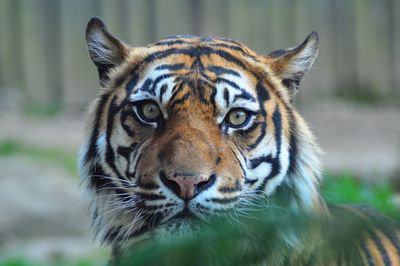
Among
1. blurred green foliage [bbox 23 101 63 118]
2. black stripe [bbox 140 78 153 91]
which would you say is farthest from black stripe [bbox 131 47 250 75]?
blurred green foliage [bbox 23 101 63 118]

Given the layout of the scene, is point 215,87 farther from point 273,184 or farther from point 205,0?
point 205,0

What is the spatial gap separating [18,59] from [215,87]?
8.64 m

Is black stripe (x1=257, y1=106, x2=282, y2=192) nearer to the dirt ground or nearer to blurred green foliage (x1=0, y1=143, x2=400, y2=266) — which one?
blurred green foliage (x1=0, y1=143, x2=400, y2=266)

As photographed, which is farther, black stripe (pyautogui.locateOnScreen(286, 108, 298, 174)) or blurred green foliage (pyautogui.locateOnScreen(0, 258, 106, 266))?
blurred green foliage (pyautogui.locateOnScreen(0, 258, 106, 266))

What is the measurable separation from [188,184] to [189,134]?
0.84ft

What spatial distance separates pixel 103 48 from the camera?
3143mm

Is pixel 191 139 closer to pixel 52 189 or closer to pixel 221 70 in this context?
pixel 221 70

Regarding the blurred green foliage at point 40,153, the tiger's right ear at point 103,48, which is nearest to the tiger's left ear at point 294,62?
the tiger's right ear at point 103,48

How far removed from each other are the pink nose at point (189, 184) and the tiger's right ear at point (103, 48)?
795 millimetres

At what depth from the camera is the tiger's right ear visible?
3115 millimetres

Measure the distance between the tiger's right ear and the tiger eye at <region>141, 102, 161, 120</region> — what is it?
314mm

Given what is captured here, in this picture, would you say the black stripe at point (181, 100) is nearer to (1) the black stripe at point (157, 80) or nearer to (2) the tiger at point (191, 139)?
(2) the tiger at point (191, 139)

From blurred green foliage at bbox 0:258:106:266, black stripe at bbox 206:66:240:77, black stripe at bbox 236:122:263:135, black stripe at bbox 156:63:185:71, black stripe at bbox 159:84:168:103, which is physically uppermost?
black stripe at bbox 156:63:185:71

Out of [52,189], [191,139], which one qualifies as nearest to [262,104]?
[191,139]
